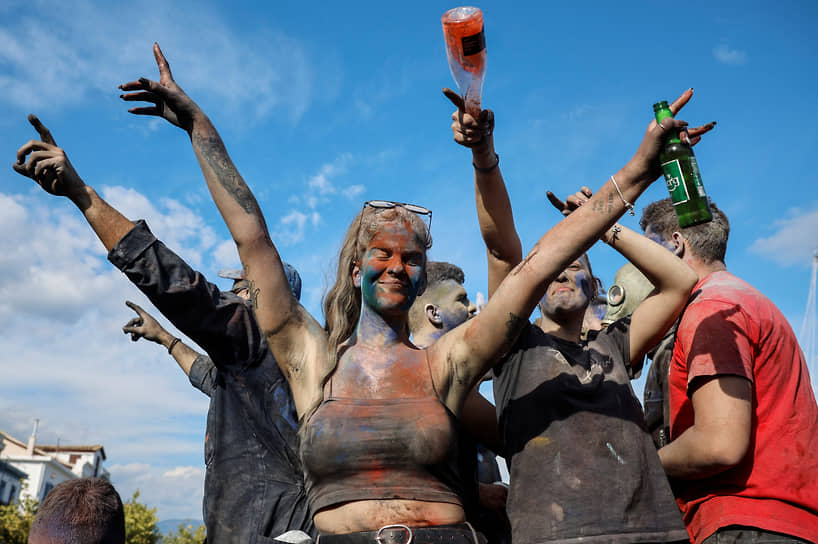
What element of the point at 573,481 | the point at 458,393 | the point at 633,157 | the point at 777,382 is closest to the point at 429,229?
the point at 458,393

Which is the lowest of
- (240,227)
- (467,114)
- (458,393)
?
(458,393)

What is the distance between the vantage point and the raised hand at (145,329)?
583cm

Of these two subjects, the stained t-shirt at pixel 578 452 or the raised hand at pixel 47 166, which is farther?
the raised hand at pixel 47 166

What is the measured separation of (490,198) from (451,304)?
6.77 feet

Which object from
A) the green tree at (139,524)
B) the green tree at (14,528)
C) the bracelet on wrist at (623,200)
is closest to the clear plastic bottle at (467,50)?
the bracelet on wrist at (623,200)

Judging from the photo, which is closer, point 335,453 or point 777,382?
point 335,453

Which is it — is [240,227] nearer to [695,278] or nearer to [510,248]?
[510,248]

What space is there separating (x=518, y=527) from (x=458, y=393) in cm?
60

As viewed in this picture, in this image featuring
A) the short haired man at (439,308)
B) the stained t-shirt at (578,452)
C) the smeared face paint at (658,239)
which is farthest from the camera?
the short haired man at (439,308)

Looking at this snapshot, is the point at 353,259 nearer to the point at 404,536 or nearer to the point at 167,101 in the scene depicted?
the point at 167,101

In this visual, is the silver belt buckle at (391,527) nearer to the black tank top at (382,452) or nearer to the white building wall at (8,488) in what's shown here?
the black tank top at (382,452)

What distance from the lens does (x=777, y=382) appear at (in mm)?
2936

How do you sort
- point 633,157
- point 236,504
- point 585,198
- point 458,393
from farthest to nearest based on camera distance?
point 236,504 < point 585,198 < point 458,393 < point 633,157

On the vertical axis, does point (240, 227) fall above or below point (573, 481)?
above
